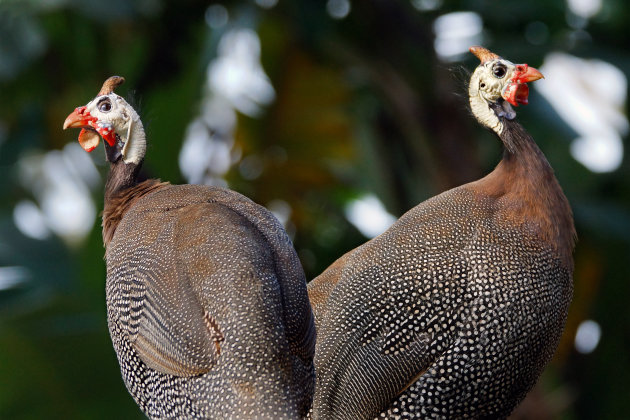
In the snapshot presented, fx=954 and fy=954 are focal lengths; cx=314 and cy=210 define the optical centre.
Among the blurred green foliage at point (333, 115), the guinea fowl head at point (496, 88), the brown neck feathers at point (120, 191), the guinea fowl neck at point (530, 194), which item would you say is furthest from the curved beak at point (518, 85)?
the blurred green foliage at point (333, 115)

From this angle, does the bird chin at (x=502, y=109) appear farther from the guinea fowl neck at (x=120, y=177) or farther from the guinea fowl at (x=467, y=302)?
the guinea fowl neck at (x=120, y=177)

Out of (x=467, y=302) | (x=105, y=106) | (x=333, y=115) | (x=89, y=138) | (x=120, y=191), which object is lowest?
(x=333, y=115)

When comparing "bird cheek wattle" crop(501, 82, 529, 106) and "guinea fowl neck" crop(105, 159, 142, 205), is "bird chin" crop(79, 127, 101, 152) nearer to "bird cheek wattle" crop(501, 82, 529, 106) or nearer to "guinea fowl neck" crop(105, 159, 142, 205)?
"guinea fowl neck" crop(105, 159, 142, 205)

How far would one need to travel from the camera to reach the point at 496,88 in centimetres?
330

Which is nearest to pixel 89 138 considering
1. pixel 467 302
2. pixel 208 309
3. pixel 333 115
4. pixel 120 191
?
pixel 120 191

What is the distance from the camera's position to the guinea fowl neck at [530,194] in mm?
3266

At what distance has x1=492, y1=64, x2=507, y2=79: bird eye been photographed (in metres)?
3.29

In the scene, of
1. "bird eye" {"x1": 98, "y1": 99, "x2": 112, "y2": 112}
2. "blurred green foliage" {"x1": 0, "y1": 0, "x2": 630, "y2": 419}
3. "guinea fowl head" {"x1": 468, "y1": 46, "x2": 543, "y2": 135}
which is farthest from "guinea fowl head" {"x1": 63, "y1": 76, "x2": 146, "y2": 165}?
"blurred green foliage" {"x1": 0, "y1": 0, "x2": 630, "y2": 419}

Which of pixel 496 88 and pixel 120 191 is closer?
pixel 120 191

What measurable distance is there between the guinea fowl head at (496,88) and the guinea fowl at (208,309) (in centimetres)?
91

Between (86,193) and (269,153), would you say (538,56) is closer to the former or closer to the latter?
(269,153)

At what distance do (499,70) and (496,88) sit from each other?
0.06m

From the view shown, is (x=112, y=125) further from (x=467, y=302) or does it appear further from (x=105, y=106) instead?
(x=467, y=302)

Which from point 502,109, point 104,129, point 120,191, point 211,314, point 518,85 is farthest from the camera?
point 502,109
